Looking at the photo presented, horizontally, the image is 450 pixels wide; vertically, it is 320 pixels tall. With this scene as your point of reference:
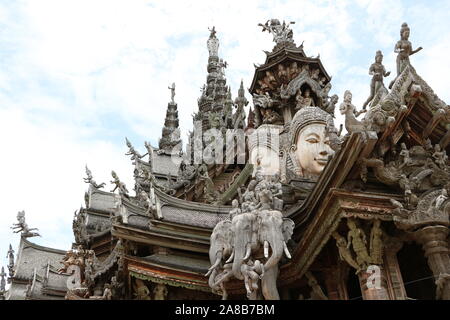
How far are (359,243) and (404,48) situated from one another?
3.25 metres

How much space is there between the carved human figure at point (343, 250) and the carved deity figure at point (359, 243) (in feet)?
0.31

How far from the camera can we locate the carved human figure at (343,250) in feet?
25.4

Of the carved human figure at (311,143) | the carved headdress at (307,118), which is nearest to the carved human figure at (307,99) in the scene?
the carved headdress at (307,118)

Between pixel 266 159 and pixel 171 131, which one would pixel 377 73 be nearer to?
pixel 266 159

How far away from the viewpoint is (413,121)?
859 cm

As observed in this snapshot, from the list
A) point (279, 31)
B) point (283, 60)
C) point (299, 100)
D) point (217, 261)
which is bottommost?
point (217, 261)

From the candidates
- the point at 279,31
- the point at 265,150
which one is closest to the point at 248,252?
the point at 265,150

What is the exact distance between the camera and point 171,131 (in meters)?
31.7

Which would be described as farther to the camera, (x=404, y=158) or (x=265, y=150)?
(x=265, y=150)

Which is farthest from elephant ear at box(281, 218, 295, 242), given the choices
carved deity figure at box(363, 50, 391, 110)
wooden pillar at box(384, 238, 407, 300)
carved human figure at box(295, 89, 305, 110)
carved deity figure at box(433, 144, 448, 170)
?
carved human figure at box(295, 89, 305, 110)

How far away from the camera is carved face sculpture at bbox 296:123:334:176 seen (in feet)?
37.6

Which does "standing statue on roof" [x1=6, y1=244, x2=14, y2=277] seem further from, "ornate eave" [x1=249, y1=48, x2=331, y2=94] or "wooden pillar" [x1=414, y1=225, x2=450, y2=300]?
"wooden pillar" [x1=414, y1=225, x2=450, y2=300]
